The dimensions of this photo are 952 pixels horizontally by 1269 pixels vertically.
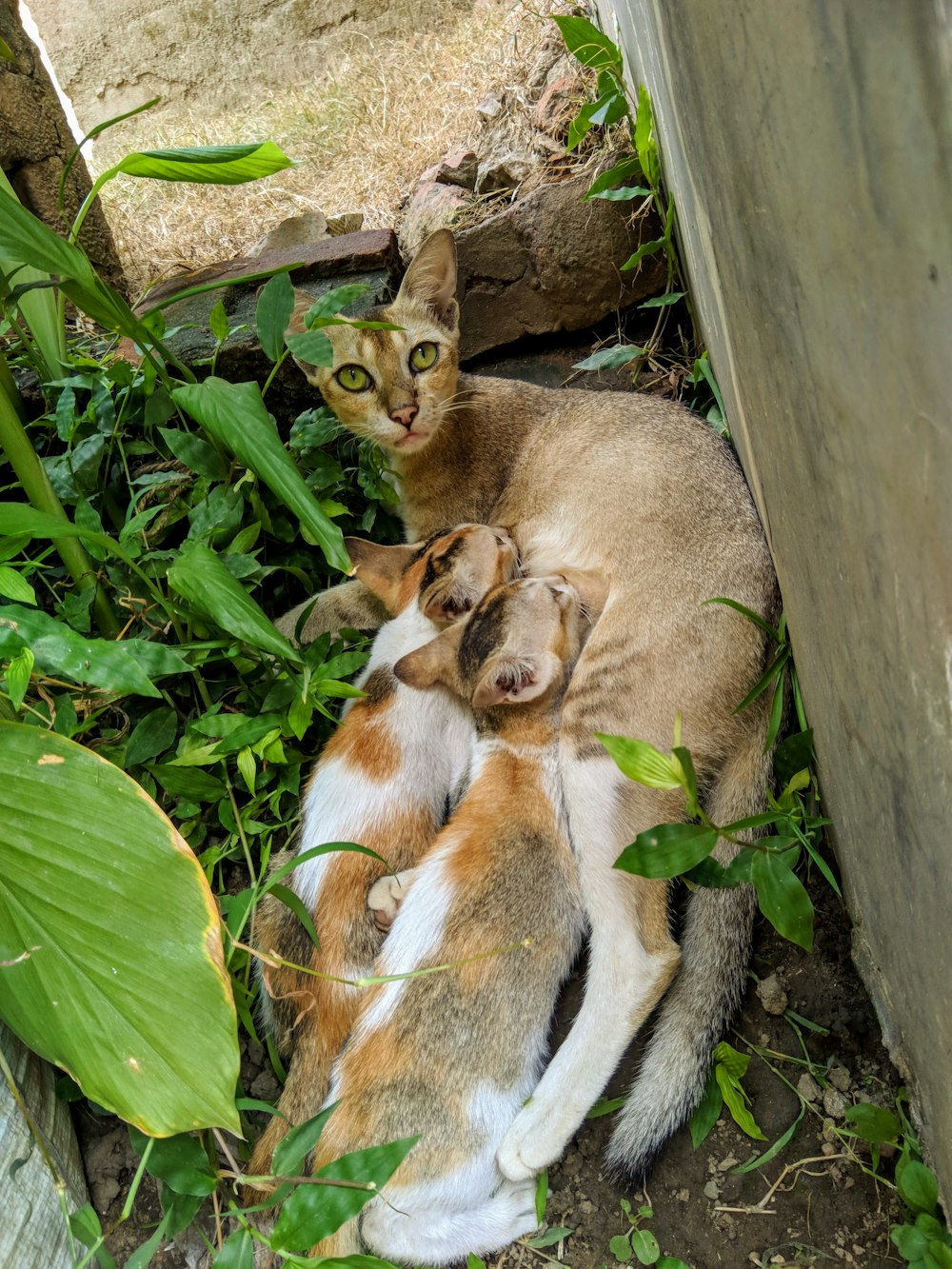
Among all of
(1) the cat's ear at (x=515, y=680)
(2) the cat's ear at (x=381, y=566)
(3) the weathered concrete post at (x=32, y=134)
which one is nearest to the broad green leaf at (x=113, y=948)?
(1) the cat's ear at (x=515, y=680)

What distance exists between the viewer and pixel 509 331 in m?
4.05

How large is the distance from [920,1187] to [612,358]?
288 cm


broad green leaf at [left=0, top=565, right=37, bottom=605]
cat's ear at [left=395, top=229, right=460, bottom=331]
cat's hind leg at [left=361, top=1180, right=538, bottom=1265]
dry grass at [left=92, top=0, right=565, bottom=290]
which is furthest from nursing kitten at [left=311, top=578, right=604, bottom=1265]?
dry grass at [left=92, top=0, right=565, bottom=290]

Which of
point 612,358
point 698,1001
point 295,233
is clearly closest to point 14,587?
point 698,1001

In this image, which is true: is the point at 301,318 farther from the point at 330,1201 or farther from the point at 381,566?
the point at 330,1201

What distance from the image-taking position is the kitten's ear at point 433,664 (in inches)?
113

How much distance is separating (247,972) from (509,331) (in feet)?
9.00

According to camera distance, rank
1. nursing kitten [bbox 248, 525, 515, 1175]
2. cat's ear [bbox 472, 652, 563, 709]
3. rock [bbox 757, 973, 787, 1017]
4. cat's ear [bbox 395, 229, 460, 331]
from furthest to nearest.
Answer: cat's ear [bbox 395, 229, 460, 331]
cat's ear [bbox 472, 652, 563, 709]
nursing kitten [bbox 248, 525, 515, 1175]
rock [bbox 757, 973, 787, 1017]

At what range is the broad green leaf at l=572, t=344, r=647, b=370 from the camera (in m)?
3.73

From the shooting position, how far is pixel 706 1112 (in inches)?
87.4

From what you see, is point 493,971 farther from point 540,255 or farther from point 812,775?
point 540,255

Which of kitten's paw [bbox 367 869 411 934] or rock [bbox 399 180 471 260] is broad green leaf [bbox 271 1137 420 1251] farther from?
rock [bbox 399 180 471 260]

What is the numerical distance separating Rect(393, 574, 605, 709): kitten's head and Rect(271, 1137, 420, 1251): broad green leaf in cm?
127

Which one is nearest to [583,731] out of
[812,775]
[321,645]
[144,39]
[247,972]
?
[812,775]
